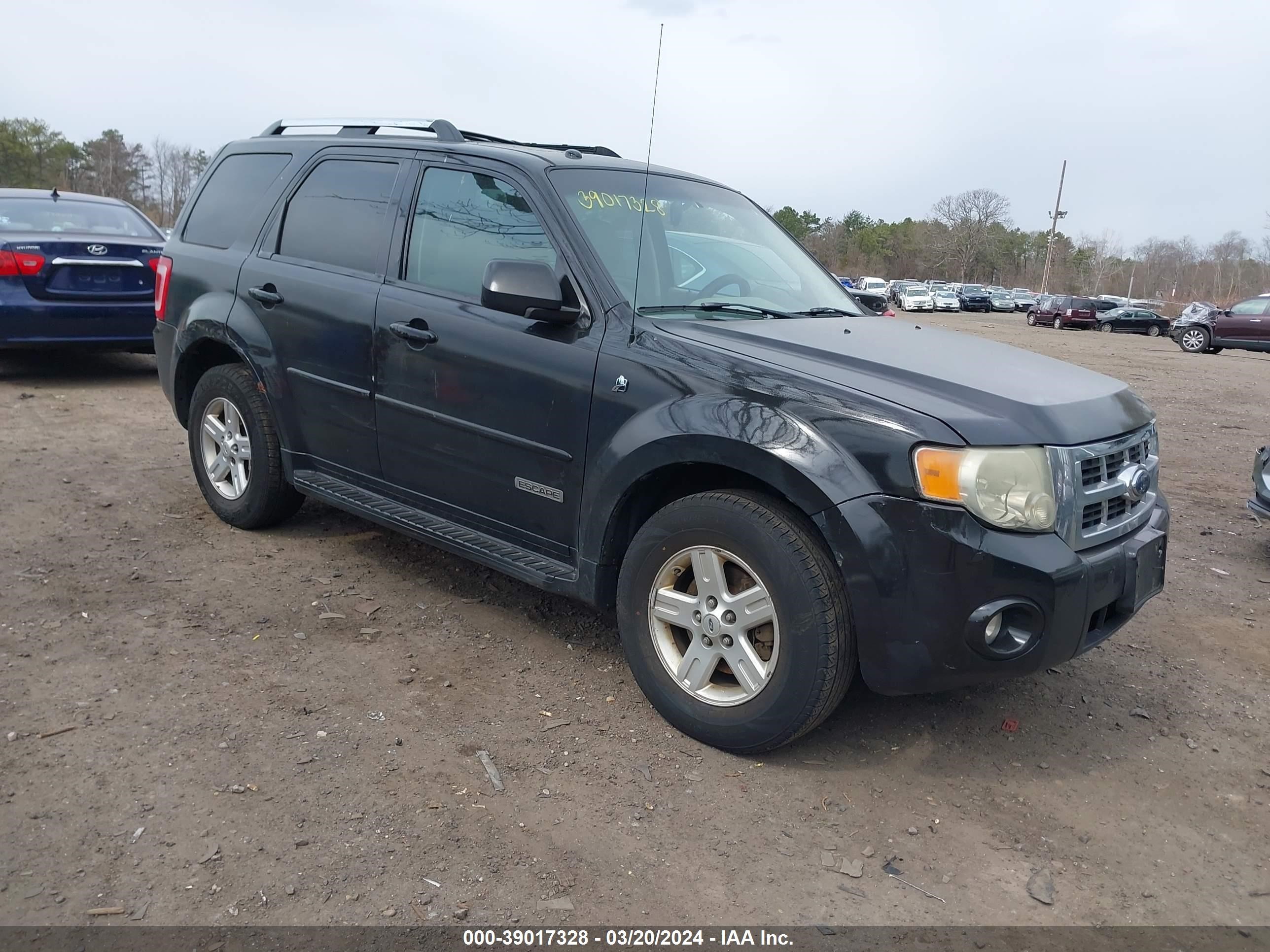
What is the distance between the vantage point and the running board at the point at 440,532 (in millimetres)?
3674

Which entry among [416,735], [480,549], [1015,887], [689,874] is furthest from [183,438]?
[1015,887]

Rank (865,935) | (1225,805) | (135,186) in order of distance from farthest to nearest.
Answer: (135,186) → (1225,805) → (865,935)

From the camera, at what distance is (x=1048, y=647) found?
9.53 feet

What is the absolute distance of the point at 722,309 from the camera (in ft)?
12.5

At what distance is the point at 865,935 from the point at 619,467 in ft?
5.17

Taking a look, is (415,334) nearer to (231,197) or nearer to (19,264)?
(231,197)

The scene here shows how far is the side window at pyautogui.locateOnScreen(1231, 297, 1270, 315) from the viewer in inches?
969

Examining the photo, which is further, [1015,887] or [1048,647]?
[1048,647]

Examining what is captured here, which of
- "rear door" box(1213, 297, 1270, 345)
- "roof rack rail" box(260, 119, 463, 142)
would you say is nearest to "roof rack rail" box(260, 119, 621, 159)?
"roof rack rail" box(260, 119, 463, 142)

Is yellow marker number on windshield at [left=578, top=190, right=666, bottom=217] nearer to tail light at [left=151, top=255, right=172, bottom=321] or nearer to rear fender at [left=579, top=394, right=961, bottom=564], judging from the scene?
rear fender at [left=579, top=394, right=961, bottom=564]

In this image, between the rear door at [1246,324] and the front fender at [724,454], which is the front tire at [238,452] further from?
the rear door at [1246,324]

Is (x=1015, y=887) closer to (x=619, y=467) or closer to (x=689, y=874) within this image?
(x=689, y=874)

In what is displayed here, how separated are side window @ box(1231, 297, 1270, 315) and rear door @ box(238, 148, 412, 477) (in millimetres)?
26071

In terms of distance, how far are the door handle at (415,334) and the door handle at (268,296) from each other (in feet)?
2.73
